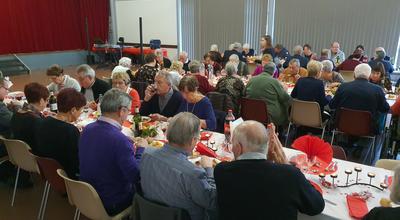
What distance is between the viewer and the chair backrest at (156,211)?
1812 millimetres

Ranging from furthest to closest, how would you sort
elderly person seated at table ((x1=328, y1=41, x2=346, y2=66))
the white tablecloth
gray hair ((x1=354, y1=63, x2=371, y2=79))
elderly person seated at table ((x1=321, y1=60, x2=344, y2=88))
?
elderly person seated at table ((x1=328, y1=41, x2=346, y2=66)) < elderly person seated at table ((x1=321, y1=60, x2=344, y2=88)) < gray hair ((x1=354, y1=63, x2=371, y2=79)) < the white tablecloth

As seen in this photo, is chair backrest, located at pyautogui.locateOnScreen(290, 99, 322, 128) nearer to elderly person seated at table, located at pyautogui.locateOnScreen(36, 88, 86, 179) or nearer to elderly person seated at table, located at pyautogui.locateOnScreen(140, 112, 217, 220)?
elderly person seated at table, located at pyautogui.locateOnScreen(140, 112, 217, 220)

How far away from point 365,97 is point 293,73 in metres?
2.01

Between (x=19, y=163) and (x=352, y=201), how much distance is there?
119 inches

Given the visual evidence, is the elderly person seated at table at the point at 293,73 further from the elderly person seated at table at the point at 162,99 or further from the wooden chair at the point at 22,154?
the wooden chair at the point at 22,154

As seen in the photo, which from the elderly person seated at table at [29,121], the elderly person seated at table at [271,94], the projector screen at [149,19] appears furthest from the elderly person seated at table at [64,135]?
the projector screen at [149,19]

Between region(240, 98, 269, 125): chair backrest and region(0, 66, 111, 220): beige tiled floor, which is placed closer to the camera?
region(0, 66, 111, 220): beige tiled floor

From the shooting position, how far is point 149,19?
13258mm

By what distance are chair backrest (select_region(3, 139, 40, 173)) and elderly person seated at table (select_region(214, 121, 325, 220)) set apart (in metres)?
2.04

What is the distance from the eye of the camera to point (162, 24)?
12914mm

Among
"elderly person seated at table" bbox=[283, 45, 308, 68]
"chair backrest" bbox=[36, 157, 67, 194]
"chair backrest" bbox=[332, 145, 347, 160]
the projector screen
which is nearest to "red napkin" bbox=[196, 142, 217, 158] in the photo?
"chair backrest" bbox=[332, 145, 347, 160]

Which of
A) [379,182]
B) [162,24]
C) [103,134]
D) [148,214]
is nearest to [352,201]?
[379,182]

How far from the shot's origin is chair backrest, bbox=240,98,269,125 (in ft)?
15.0

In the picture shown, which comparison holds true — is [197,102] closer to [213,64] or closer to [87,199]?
[87,199]
